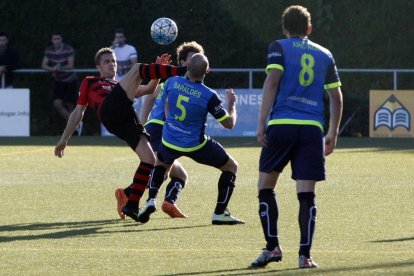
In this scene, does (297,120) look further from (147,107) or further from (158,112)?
(147,107)

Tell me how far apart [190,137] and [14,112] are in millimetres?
15220

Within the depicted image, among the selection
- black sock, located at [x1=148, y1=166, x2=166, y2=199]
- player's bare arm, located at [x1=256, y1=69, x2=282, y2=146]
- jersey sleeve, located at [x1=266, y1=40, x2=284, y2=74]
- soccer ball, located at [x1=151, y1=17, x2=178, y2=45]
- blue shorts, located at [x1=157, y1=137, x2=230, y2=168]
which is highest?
soccer ball, located at [x1=151, y1=17, x2=178, y2=45]

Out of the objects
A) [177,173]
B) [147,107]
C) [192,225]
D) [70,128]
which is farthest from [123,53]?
[192,225]

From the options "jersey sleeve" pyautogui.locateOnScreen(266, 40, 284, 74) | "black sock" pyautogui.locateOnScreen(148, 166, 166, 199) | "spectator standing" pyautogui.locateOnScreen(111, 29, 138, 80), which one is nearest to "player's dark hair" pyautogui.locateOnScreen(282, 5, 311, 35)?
"jersey sleeve" pyautogui.locateOnScreen(266, 40, 284, 74)

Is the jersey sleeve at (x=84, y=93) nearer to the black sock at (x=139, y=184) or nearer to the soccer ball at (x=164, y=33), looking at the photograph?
the black sock at (x=139, y=184)

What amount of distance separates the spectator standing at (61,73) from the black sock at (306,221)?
18342 millimetres

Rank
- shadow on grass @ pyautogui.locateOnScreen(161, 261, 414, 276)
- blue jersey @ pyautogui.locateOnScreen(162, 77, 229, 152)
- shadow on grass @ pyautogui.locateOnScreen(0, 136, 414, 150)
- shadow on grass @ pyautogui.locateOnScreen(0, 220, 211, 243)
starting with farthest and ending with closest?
1. shadow on grass @ pyautogui.locateOnScreen(0, 136, 414, 150)
2. blue jersey @ pyautogui.locateOnScreen(162, 77, 229, 152)
3. shadow on grass @ pyautogui.locateOnScreen(0, 220, 211, 243)
4. shadow on grass @ pyautogui.locateOnScreen(161, 261, 414, 276)

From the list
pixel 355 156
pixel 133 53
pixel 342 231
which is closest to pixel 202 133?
pixel 342 231

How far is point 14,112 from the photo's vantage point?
86.7 feet

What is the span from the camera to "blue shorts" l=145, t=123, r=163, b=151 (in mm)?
12773

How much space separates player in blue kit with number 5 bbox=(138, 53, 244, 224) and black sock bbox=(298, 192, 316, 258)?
2576 millimetres

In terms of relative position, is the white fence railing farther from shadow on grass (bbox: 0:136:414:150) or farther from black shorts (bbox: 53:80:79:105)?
shadow on grass (bbox: 0:136:414:150)

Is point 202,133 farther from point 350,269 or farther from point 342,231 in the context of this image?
point 350,269

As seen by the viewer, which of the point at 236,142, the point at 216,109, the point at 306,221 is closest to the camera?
the point at 306,221
